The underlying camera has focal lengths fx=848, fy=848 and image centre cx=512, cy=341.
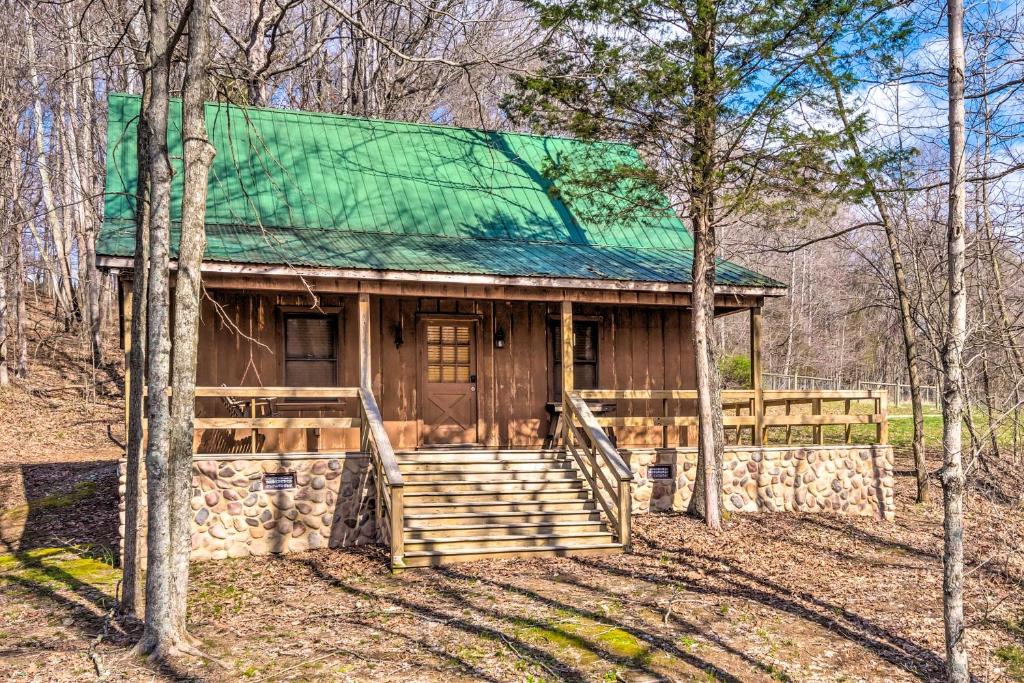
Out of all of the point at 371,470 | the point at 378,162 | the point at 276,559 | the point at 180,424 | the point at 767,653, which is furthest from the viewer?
the point at 378,162

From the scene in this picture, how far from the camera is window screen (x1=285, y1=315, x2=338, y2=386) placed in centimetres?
1206

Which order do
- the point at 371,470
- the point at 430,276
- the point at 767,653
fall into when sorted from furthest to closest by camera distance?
1. the point at 430,276
2. the point at 371,470
3. the point at 767,653

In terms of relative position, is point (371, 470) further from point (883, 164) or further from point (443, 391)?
point (883, 164)

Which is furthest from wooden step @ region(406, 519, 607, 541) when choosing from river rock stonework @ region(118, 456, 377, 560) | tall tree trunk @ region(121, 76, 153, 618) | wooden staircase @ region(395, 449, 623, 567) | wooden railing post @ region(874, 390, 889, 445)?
wooden railing post @ region(874, 390, 889, 445)

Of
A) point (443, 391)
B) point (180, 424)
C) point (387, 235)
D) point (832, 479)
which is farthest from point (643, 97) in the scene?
point (180, 424)

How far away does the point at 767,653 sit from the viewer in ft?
22.6

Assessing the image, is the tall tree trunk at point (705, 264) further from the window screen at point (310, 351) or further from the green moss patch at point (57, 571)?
the green moss patch at point (57, 571)

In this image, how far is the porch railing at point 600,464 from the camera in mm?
9828

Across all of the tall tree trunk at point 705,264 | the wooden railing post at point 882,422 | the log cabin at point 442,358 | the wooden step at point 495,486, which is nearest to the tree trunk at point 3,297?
the log cabin at point 442,358

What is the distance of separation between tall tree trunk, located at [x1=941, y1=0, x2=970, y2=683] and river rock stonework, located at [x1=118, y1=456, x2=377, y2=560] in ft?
20.4

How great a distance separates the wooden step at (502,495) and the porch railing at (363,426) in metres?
0.50

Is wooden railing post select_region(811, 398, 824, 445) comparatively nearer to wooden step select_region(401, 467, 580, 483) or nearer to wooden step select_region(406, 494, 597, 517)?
wooden step select_region(401, 467, 580, 483)

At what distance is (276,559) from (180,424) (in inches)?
139

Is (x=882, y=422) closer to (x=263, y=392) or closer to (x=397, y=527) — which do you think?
(x=397, y=527)
